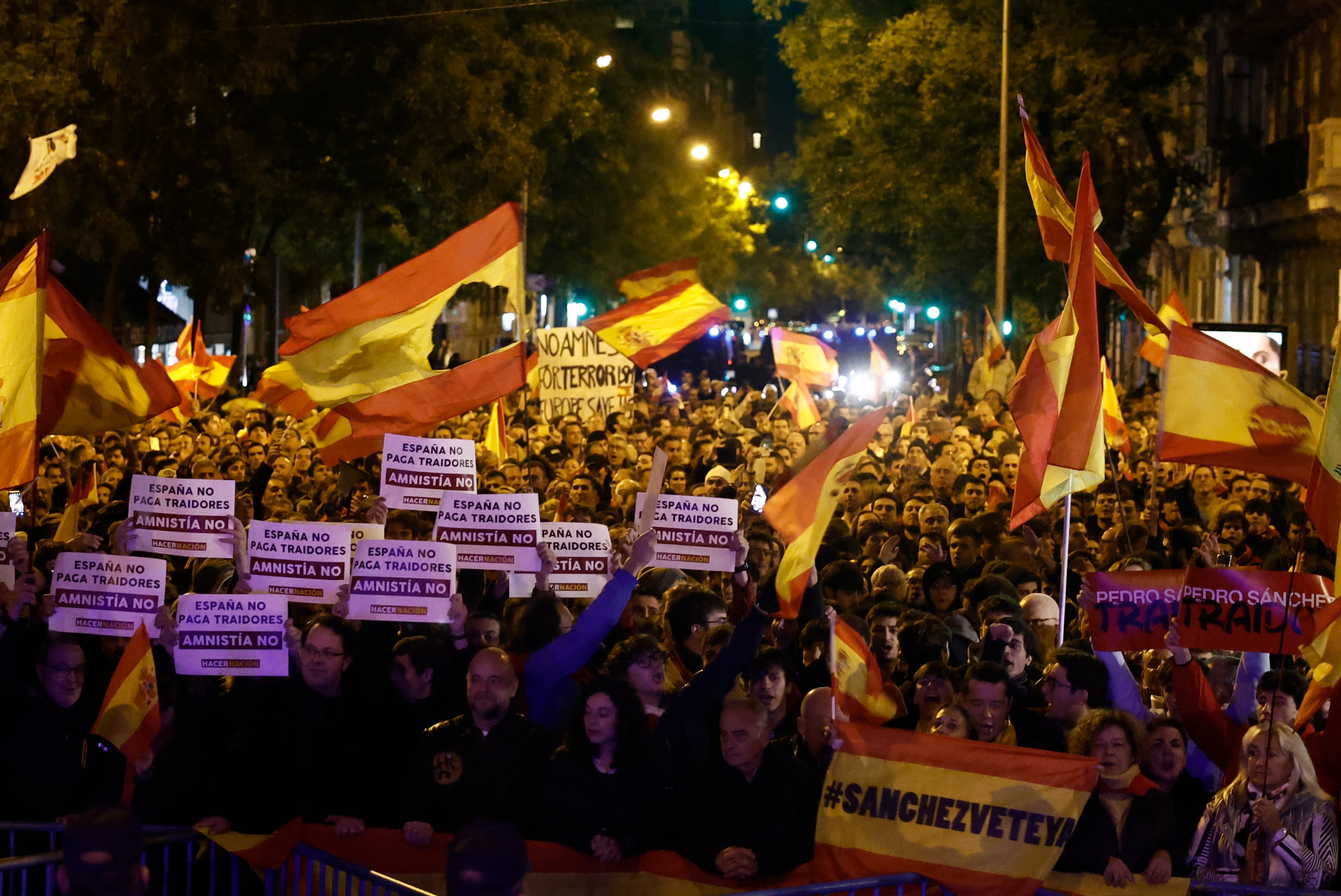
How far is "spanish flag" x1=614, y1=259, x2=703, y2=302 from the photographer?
1730cm

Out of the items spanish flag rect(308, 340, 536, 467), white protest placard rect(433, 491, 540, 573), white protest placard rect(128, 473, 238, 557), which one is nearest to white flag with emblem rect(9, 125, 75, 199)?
spanish flag rect(308, 340, 536, 467)

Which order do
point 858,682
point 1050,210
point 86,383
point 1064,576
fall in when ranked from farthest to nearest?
1. point 86,383
2. point 1050,210
3. point 1064,576
4. point 858,682

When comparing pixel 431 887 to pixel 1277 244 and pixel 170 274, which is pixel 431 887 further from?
pixel 1277 244

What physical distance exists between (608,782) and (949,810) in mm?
1162

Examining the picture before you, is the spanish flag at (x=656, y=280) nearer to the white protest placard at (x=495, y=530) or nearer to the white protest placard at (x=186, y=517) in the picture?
the white protest placard at (x=495, y=530)

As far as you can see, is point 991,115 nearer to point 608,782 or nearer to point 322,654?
point 322,654

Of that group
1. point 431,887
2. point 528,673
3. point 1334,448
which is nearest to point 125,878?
point 431,887

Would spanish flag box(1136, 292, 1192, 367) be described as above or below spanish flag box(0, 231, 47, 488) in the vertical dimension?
above

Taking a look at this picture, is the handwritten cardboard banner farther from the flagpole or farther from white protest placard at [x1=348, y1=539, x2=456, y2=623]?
white protest placard at [x1=348, y1=539, x2=456, y2=623]

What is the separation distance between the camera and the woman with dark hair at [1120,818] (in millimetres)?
5758

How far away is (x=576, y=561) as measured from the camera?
8.83 metres

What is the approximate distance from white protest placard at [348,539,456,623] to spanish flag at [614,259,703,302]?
9408 mm

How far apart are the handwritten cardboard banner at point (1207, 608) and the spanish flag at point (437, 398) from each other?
14.3ft

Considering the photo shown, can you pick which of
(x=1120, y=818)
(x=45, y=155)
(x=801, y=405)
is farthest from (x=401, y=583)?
(x=801, y=405)
